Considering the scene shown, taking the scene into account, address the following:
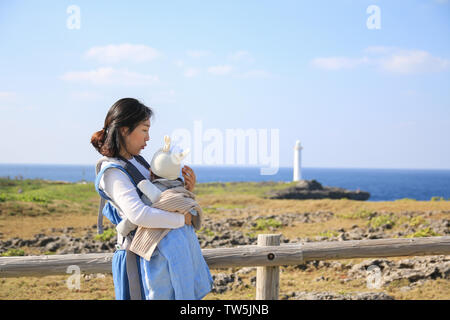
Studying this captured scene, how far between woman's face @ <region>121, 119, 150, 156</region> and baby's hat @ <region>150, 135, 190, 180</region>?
0.47 feet

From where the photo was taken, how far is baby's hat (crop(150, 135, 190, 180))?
2.26 metres

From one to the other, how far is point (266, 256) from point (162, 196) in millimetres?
1520

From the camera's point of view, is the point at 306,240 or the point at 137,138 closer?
the point at 137,138

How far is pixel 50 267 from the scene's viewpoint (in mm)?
3326

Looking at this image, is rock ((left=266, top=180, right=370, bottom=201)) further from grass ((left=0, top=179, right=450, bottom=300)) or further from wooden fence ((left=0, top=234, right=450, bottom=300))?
wooden fence ((left=0, top=234, right=450, bottom=300))

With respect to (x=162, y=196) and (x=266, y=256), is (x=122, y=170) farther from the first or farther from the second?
(x=266, y=256)

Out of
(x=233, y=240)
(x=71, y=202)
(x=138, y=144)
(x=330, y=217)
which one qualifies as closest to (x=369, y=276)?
(x=233, y=240)

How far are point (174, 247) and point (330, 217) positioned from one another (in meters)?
12.7

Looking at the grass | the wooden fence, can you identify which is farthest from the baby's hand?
the grass

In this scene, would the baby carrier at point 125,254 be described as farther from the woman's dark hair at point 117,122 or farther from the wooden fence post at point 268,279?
the wooden fence post at point 268,279

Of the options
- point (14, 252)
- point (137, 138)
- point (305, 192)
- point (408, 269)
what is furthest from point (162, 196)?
point (305, 192)

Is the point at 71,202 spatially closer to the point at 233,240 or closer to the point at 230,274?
the point at 233,240

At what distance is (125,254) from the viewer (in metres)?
2.39

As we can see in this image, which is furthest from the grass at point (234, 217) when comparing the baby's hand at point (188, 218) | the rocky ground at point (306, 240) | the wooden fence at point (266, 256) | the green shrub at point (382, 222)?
the baby's hand at point (188, 218)
